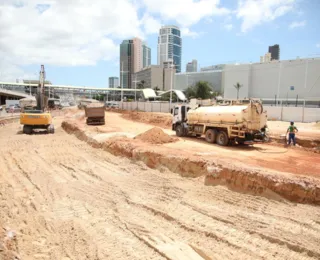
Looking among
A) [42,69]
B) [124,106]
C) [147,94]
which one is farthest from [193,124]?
[147,94]

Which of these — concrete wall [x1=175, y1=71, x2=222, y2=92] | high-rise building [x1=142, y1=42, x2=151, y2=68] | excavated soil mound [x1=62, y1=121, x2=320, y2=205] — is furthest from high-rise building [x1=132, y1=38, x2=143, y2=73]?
excavated soil mound [x1=62, y1=121, x2=320, y2=205]

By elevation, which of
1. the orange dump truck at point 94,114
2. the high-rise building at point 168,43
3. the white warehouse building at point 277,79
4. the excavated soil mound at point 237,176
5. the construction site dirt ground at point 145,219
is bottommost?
the construction site dirt ground at point 145,219

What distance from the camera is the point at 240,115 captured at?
623 inches

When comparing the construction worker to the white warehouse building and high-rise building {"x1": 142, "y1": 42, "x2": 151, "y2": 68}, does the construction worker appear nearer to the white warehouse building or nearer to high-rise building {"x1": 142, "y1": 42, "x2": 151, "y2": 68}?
the white warehouse building

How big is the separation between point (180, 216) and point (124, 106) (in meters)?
62.0

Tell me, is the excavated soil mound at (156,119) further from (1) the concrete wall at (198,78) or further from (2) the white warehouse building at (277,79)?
(1) the concrete wall at (198,78)

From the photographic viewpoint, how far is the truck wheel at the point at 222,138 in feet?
55.4

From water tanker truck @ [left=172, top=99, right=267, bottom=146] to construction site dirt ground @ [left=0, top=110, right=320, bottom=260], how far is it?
4628 mm

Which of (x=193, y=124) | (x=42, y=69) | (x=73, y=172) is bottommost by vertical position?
(x=73, y=172)

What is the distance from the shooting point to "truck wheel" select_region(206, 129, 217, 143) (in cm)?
1794

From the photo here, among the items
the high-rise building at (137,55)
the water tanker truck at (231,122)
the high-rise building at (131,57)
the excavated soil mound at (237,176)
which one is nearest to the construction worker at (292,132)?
the water tanker truck at (231,122)

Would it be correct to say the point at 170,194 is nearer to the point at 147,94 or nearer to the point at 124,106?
the point at 124,106

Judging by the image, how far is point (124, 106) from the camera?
68.1m

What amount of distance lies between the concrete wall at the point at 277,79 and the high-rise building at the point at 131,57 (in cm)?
5945
